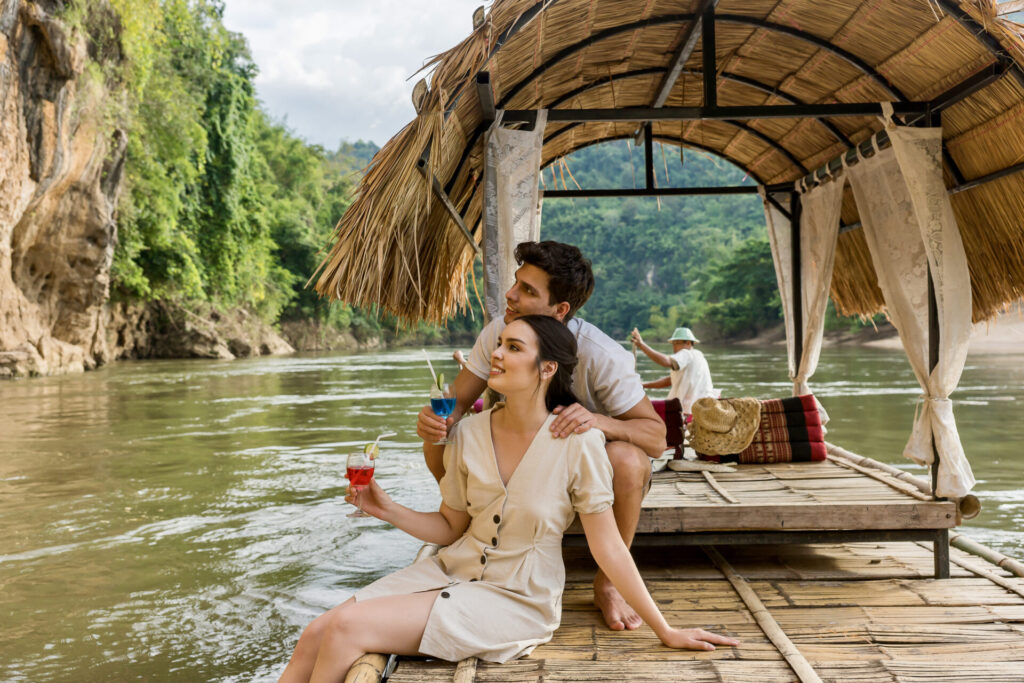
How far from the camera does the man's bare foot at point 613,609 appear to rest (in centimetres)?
309

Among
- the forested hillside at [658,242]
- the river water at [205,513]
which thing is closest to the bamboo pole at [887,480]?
the river water at [205,513]

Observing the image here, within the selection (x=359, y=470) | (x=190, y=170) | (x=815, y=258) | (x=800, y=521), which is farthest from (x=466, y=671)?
(x=190, y=170)

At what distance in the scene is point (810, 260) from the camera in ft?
22.6

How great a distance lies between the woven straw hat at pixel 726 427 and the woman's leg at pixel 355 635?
3.10 metres

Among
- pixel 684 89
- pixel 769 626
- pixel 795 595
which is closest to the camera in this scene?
pixel 769 626

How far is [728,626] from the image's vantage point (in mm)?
3164

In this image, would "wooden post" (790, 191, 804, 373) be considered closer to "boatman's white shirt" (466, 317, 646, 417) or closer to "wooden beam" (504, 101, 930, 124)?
"wooden beam" (504, 101, 930, 124)

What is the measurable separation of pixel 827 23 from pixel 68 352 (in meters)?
22.1

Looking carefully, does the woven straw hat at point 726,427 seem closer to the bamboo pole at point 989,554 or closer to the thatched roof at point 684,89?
the bamboo pole at point 989,554

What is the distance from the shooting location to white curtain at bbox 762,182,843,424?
628 centimetres

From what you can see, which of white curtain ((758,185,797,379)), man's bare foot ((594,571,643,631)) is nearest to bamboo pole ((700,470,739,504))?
man's bare foot ((594,571,643,631))

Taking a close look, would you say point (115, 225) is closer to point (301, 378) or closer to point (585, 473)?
point (301, 378)

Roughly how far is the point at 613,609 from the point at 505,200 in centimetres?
211

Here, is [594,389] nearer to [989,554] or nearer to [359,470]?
[359,470]
